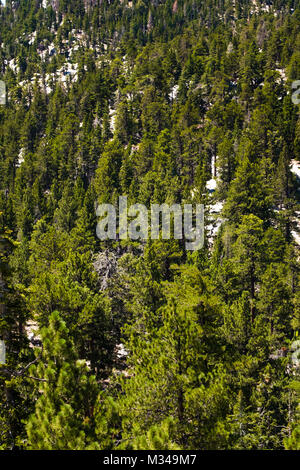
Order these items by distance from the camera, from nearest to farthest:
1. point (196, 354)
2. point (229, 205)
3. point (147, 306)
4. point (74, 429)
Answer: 1. point (74, 429)
2. point (196, 354)
3. point (147, 306)
4. point (229, 205)

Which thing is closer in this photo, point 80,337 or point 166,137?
point 80,337

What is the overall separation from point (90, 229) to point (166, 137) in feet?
80.4

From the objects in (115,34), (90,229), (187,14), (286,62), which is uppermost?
(187,14)

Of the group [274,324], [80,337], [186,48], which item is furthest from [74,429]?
[186,48]

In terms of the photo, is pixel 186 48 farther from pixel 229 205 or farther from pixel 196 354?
pixel 196 354

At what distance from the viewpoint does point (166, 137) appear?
2381 inches

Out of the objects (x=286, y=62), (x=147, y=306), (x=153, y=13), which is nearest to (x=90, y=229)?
(x=147, y=306)

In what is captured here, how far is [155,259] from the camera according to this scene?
27750mm

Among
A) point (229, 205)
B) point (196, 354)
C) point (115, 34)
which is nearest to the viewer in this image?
point (196, 354)

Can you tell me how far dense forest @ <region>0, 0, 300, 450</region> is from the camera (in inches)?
441

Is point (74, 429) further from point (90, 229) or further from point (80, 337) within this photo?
point (90, 229)

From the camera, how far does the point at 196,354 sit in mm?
11984

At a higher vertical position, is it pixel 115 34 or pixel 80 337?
pixel 115 34

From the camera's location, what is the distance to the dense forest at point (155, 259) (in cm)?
1120
